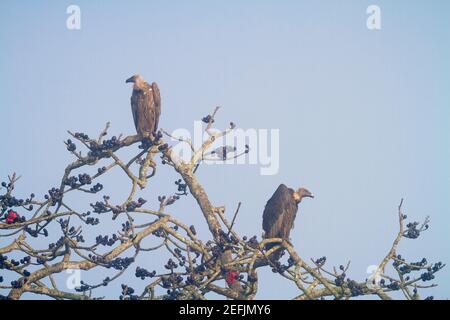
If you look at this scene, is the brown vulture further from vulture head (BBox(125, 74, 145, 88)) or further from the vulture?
vulture head (BBox(125, 74, 145, 88))

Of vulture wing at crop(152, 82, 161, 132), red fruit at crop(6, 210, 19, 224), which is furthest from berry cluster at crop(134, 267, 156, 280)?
vulture wing at crop(152, 82, 161, 132)

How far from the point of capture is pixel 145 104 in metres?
9.16

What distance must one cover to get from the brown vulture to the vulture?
71.0 inches

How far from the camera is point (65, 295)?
240 inches

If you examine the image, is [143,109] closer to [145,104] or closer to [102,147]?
[145,104]

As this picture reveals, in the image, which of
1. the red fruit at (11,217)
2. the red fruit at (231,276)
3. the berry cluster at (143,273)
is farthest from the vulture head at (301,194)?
the red fruit at (11,217)

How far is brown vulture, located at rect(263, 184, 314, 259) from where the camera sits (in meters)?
8.45

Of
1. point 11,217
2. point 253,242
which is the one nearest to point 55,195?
point 11,217

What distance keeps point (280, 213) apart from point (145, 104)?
7.46ft

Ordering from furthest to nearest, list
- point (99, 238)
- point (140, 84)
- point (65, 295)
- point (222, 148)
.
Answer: point (140, 84), point (222, 148), point (99, 238), point (65, 295)

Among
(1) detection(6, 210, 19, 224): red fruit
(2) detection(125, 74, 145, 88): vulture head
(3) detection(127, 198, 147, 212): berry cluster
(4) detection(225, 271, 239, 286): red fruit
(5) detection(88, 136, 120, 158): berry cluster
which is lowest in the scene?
(4) detection(225, 271, 239, 286): red fruit
